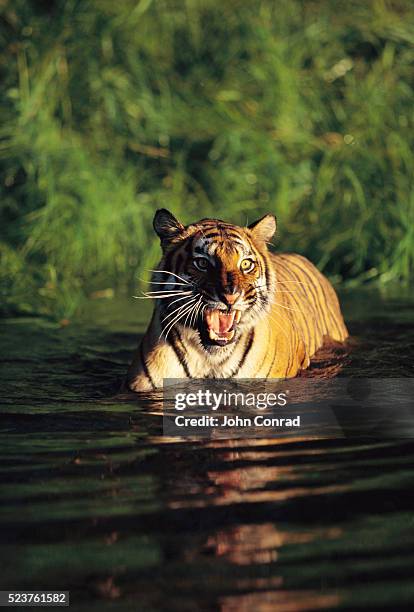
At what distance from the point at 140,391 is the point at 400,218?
399cm

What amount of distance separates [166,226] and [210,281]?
442 mm

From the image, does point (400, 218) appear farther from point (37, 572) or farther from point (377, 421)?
point (37, 572)

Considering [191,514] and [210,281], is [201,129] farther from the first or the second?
[191,514]

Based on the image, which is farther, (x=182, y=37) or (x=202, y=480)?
(x=182, y=37)

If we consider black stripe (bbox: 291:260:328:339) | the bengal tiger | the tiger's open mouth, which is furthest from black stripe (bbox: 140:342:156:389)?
black stripe (bbox: 291:260:328:339)

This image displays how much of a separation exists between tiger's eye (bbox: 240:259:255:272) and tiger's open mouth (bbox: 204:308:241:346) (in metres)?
0.19

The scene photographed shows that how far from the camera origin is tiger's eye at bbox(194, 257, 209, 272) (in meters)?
4.86

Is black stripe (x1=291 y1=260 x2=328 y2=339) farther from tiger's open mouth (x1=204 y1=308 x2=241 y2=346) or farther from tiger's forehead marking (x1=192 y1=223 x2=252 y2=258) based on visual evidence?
tiger's open mouth (x1=204 y1=308 x2=241 y2=346)


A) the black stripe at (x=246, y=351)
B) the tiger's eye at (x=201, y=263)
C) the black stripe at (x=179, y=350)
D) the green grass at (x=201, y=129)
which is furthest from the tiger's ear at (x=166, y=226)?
the green grass at (x=201, y=129)

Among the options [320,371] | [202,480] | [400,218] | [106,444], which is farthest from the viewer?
[400,218]

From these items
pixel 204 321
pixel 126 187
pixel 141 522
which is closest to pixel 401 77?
pixel 126 187

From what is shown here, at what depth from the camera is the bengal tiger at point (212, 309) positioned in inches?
190

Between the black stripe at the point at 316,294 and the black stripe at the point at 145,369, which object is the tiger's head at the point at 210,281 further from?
the black stripe at the point at 316,294

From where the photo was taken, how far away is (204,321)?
15.9ft
